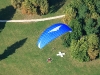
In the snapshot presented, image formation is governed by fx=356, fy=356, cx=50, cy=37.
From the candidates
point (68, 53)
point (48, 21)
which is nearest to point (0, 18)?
point (48, 21)

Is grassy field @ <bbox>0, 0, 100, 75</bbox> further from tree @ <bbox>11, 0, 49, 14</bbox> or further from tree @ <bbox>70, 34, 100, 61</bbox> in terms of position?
tree @ <bbox>11, 0, 49, 14</bbox>

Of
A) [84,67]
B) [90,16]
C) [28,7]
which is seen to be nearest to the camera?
[84,67]

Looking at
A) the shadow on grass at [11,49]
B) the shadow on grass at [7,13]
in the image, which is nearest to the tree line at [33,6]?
the shadow on grass at [7,13]

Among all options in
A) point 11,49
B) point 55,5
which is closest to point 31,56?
point 11,49

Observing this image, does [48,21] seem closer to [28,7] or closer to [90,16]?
[28,7]

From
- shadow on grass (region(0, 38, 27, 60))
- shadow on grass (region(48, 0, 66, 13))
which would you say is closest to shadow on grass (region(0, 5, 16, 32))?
shadow on grass (region(0, 38, 27, 60))

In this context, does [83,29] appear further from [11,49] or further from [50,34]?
[11,49]

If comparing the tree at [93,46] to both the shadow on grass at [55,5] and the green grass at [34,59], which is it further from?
the shadow on grass at [55,5]
